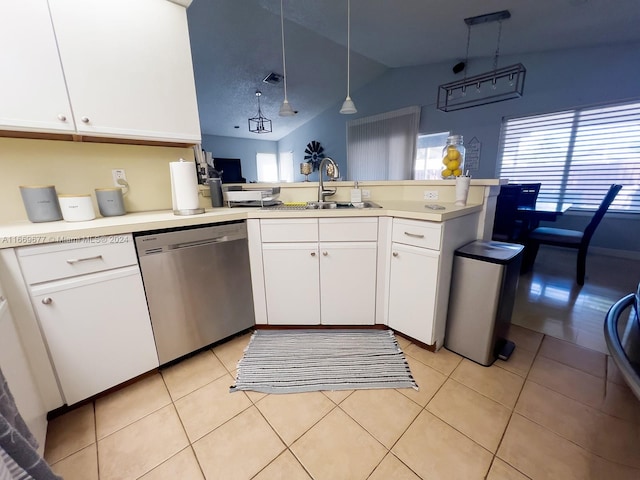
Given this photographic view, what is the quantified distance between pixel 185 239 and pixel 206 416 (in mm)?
861

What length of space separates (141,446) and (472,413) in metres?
1.45

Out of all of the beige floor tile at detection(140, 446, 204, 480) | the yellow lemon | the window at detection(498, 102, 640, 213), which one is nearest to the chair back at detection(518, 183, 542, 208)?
the window at detection(498, 102, 640, 213)

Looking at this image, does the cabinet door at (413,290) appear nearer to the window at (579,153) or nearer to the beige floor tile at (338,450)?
the beige floor tile at (338,450)

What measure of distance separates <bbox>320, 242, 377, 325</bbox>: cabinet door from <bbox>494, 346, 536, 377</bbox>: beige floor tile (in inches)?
30.4

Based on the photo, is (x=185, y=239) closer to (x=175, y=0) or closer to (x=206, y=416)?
(x=206, y=416)

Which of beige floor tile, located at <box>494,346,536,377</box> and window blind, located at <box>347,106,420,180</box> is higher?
window blind, located at <box>347,106,420,180</box>

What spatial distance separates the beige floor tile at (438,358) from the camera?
1.43 m

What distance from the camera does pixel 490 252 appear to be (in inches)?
55.5

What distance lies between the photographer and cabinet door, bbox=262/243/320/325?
5.19 ft

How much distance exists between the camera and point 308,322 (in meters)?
1.71

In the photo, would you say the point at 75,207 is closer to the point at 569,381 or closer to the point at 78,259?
the point at 78,259

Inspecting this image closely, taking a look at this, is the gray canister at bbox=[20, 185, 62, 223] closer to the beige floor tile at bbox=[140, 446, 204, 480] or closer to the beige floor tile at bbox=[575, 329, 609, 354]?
the beige floor tile at bbox=[140, 446, 204, 480]

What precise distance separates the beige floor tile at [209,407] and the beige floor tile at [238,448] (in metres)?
0.04

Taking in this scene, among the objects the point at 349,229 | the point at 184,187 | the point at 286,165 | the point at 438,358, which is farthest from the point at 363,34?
the point at 286,165
